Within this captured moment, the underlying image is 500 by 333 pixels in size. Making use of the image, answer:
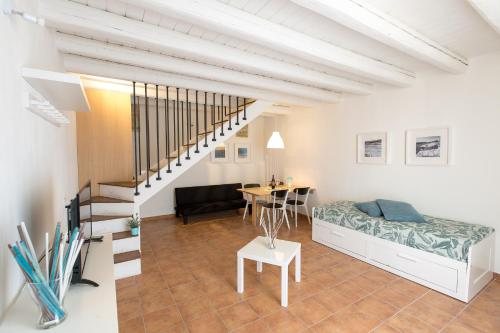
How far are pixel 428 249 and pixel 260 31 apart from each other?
289 cm

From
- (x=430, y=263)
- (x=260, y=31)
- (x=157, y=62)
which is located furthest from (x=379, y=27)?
(x=430, y=263)

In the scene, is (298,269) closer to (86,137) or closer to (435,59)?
(435,59)

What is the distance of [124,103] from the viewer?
4.23m

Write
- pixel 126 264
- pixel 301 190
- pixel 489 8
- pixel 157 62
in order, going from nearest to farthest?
1. pixel 489 8
2. pixel 157 62
3. pixel 126 264
4. pixel 301 190

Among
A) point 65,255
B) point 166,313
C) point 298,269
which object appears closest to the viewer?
point 65,255

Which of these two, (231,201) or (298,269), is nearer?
(298,269)

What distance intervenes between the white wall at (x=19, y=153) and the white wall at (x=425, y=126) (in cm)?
434

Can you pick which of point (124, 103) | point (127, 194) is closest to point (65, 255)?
point (127, 194)

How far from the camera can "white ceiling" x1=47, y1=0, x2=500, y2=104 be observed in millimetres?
1878

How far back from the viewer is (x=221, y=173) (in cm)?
642

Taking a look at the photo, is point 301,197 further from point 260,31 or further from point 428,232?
point 260,31

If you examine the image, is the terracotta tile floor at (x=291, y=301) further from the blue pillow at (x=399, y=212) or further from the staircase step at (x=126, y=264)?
the blue pillow at (x=399, y=212)

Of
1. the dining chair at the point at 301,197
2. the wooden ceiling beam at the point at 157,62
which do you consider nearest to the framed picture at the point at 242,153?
the dining chair at the point at 301,197

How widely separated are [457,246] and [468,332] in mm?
804
